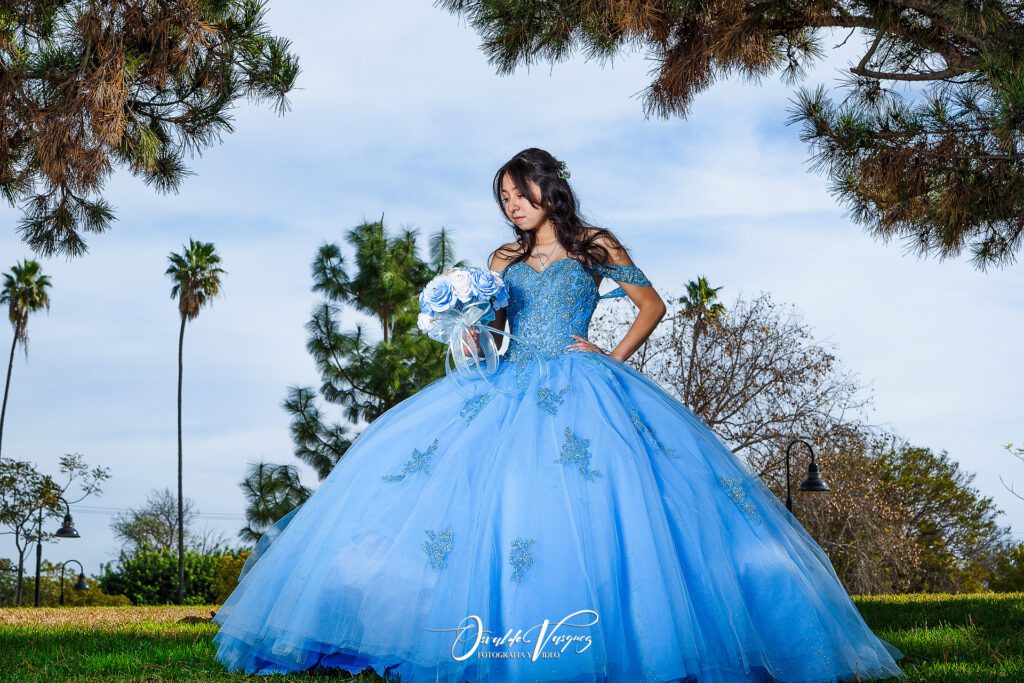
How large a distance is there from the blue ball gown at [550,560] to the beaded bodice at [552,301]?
0.65ft

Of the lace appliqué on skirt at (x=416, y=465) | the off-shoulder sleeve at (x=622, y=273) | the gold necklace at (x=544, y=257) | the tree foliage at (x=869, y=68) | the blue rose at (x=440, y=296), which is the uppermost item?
the tree foliage at (x=869, y=68)

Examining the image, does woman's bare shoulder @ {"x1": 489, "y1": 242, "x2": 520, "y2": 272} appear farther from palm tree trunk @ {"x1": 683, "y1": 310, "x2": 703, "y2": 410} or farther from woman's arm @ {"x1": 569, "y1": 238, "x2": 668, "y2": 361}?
palm tree trunk @ {"x1": 683, "y1": 310, "x2": 703, "y2": 410}

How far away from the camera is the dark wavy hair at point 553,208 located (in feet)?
13.1

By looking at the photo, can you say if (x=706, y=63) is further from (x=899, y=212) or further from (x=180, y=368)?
(x=180, y=368)

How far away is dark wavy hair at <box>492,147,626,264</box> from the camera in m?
3.98

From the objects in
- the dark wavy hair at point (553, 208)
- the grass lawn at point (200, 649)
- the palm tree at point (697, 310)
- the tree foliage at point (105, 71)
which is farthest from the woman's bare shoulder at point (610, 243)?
the palm tree at point (697, 310)

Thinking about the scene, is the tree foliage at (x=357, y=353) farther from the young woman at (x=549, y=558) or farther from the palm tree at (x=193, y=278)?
the young woman at (x=549, y=558)

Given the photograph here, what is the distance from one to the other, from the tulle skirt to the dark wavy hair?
0.64 metres

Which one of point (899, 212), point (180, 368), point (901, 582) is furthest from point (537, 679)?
point (180, 368)

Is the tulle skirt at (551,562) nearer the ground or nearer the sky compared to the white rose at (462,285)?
nearer the ground

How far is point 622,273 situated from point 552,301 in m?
0.36

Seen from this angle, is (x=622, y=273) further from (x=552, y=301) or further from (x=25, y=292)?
(x=25, y=292)

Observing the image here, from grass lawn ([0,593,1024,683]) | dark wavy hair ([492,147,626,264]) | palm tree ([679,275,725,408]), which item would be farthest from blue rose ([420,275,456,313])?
palm tree ([679,275,725,408])

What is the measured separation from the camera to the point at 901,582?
58.3 feet
